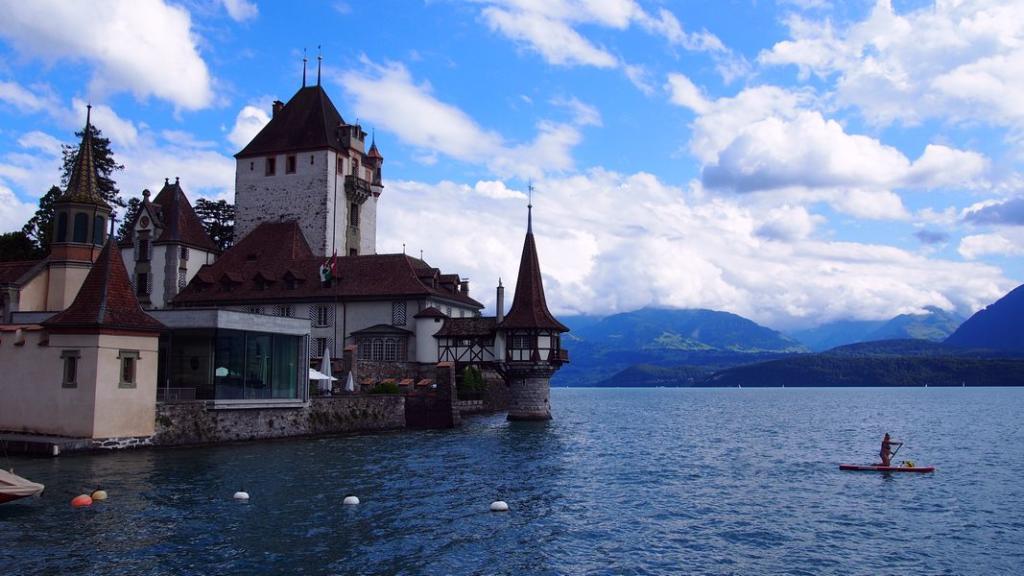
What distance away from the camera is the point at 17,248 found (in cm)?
6900

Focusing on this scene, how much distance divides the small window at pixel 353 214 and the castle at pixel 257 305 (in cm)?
14

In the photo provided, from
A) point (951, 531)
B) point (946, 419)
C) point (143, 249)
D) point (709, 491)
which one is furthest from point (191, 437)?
point (946, 419)

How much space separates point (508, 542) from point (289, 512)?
21.6 ft

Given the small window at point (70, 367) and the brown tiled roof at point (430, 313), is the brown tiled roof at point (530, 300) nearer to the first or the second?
the brown tiled roof at point (430, 313)

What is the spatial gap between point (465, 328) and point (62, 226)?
2825 cm

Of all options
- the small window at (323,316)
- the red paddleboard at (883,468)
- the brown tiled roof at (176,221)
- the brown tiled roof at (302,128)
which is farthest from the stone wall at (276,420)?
the brown tiled roof at (302,128)

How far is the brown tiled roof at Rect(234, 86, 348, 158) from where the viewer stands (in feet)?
253

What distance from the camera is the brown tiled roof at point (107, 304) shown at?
116 feet

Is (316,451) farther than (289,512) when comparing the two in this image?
Yes

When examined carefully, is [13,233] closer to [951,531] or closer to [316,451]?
[316,451]

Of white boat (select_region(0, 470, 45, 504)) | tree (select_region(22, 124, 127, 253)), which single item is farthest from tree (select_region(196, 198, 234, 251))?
white boat (select_region(0, 470, 45, 504))

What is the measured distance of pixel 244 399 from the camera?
139 feet

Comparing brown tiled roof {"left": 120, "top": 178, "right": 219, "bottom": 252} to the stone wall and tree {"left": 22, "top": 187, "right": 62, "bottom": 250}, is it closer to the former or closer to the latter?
tree {"left": 22, "top": 187, "right": 62, "bottom": 250}

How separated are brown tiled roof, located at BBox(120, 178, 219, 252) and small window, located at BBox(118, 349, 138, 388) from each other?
3676 cm
